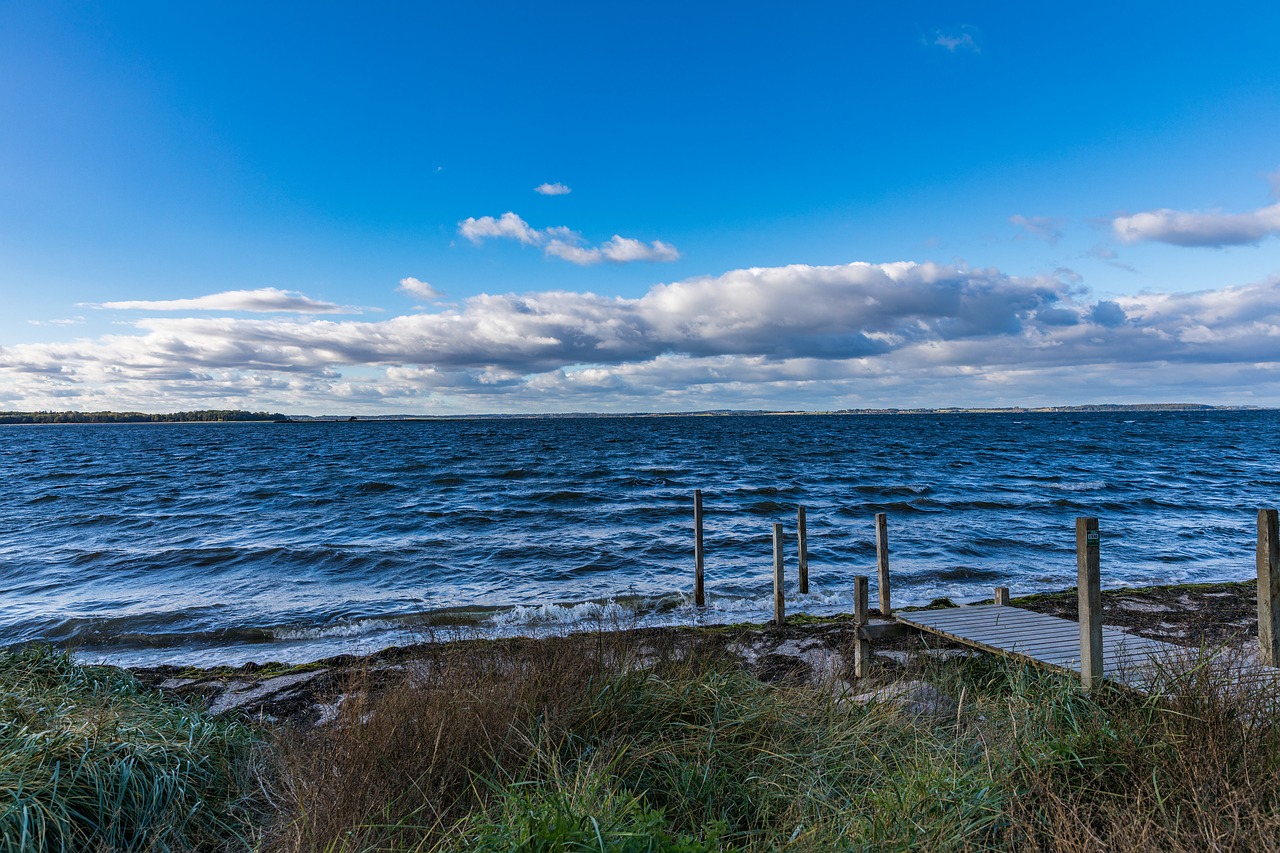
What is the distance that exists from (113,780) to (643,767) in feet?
11.8

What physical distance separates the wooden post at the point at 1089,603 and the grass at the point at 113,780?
6.95 m

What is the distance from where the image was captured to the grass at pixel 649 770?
3.65 meters

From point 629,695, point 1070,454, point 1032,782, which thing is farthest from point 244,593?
point 1070,454

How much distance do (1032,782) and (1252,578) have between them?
666 inches

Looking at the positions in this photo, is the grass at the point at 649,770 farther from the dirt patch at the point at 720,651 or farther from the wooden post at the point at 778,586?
the wooden post at the point at 778,586

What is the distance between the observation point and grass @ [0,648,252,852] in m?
4.12

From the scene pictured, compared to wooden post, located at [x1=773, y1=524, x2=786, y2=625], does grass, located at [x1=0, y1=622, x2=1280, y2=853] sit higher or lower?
higher

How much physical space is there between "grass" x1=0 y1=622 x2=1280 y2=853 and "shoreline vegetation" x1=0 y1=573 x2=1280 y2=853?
0.02 meters

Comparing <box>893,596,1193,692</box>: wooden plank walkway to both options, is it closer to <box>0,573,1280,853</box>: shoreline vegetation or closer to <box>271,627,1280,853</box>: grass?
<box>0,573,1280,853</box>: shoreline vegetation

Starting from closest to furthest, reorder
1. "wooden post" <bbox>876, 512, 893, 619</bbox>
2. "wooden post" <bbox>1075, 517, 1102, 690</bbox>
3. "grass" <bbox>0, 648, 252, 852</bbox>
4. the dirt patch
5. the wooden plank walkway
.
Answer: "grass" <bbox>0, 648, 252, 852</bbox>, "wooden post" <bbox>1075, 517, 1102, 690</bbox>, the dirt patch, the wooden plank walkway, "wooden post" <bbox>876, 512, 893, 619</bbox>

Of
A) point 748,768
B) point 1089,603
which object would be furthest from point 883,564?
point 748,768

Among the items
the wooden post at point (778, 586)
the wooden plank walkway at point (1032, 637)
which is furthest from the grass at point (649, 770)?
the wooden post at point (778, 586)

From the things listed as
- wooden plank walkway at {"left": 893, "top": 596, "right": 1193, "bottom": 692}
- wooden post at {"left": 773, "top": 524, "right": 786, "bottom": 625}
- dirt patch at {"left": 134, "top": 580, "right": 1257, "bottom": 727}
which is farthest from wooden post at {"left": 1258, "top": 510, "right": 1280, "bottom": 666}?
wooden post at {"left": 773, "top": 524, "right": 786, "bottom": 625}

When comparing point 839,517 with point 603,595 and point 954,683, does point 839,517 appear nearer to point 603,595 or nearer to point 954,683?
point 603,595
